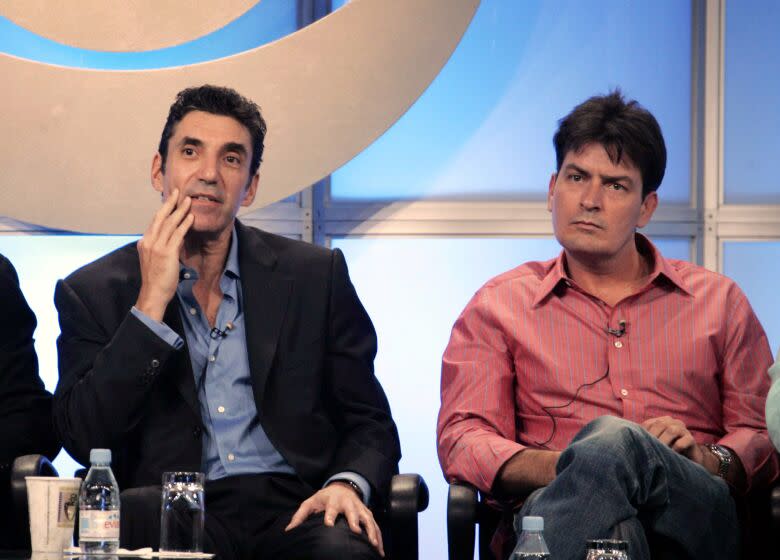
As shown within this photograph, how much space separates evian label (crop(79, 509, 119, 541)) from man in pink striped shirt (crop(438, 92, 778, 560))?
1015 mm

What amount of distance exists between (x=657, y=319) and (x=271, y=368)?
41.9 inches

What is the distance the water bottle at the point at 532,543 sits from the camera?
7.23 ft

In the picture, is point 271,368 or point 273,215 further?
point 273,215

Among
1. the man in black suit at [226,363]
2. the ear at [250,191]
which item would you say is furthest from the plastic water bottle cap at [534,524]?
the ear at [250,191]

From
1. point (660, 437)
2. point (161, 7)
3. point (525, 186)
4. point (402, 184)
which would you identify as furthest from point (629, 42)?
point (660, 437)

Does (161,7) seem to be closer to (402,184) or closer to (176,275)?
(402,184)

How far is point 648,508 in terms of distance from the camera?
2625 millimetres

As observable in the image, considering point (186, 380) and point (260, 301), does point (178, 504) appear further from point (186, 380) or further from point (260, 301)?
point (260, 301)

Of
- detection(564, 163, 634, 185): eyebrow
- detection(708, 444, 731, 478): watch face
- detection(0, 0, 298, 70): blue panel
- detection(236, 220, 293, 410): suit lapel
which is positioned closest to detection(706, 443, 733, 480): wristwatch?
detection(708, 444, 731, 478): watch face

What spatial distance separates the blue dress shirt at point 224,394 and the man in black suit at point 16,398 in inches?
18.7

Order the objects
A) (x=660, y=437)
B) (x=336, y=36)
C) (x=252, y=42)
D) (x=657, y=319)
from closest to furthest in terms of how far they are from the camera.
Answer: (x=660, y=437), (x=657, y=319), (x=336, y=36), (x=252, y=42)

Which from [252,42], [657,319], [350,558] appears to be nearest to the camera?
[350,558]

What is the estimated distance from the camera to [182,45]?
173 inches

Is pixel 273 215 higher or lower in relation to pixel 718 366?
higher
